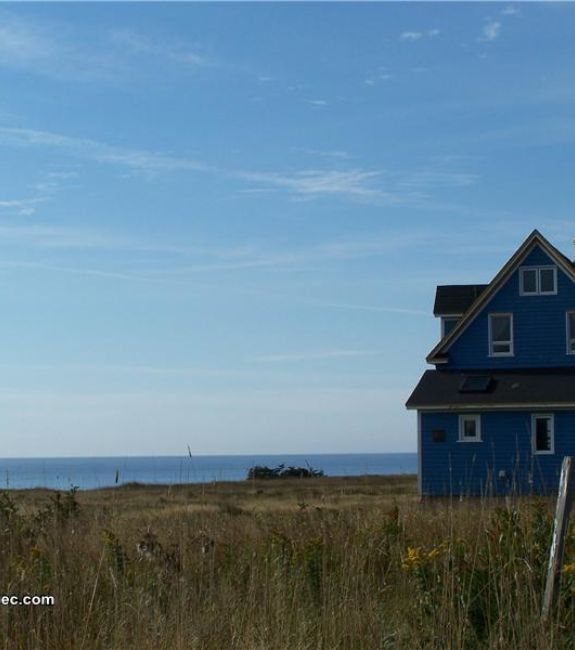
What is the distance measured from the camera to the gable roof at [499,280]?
1332 inches

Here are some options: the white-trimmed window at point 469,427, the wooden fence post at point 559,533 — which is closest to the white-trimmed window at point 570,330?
the white-trimmed window at point 469,427

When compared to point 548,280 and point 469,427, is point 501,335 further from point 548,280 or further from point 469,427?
point 469,427

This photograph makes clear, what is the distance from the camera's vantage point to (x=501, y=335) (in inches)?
1364

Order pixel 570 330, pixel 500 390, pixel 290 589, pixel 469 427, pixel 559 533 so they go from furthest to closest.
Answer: pixel 570 330, pixel 469 427, pixel 500 390, pixel 290 589, pixel 559 533

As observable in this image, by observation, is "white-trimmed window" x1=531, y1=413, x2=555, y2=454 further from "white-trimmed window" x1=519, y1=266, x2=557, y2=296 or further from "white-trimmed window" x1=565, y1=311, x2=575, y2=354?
"white-trimmed window" x1=519, y1=266, x2=557, y2=296

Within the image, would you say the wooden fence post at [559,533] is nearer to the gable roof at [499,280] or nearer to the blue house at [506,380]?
the blue house at [506,380]

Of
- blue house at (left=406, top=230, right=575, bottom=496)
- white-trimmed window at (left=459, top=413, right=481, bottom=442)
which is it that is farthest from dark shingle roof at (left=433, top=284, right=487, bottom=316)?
white-trimmed window at (left=459, top=413, right=481, bottom=442)

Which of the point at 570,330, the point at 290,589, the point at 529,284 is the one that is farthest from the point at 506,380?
the point at 290,589

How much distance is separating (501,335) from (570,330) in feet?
6.86

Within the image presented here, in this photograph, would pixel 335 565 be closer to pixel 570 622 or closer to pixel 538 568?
pixel 538 568

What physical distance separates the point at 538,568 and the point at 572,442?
25718 mm

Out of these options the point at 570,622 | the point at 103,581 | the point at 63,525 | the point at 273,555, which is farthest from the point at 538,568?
the point at 63,525

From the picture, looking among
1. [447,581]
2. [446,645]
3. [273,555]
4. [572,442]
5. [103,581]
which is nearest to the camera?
[446,645]

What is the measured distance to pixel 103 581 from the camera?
26.8ft
